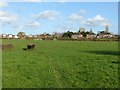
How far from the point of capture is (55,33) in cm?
16062

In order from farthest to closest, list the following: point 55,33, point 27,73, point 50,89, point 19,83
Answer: point 55,33 < point 27,73 < point 19,83 < point 50,89

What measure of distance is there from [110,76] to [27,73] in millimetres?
3632

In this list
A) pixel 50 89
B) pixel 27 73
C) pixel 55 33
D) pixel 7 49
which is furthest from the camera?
pixel 55 33

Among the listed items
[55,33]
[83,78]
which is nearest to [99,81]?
[83,78]

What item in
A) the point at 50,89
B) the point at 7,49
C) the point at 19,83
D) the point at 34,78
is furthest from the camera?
the point at 7,49

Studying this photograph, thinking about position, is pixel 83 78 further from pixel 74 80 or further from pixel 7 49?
pixel 7 49

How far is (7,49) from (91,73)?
24.1 metres

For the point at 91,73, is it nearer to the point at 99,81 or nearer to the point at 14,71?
the point at 99,81

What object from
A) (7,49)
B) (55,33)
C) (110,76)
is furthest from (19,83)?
(55,33)

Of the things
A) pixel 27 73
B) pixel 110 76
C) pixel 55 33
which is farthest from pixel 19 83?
pixel 55 33

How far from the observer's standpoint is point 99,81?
42.6 ft

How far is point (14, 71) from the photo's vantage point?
48.6 ft

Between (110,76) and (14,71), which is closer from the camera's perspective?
(110,76)

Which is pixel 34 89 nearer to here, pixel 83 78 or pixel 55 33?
pixel 83 78
